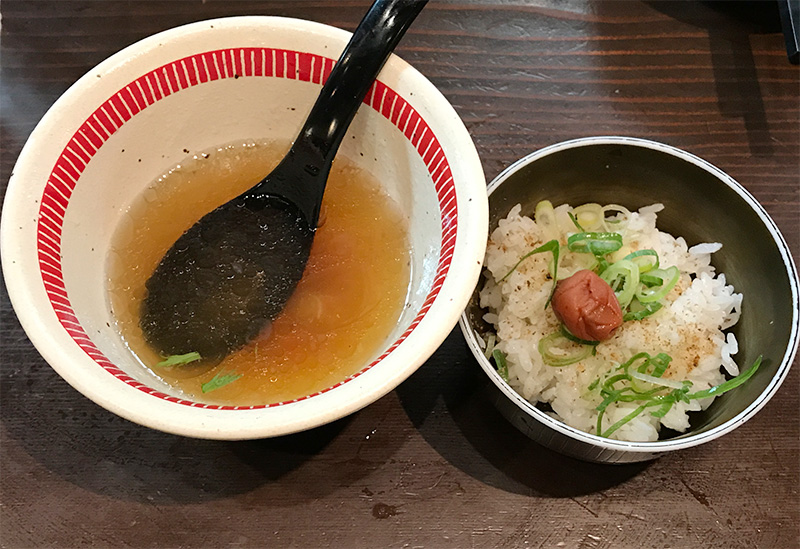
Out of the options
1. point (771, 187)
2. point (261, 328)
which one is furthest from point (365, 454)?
point (771, 187)

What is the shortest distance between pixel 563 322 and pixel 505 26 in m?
0.82

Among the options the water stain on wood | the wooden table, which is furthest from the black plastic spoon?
the water stain on wood

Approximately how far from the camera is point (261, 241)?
3.59 feet

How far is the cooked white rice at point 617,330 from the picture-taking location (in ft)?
3.51

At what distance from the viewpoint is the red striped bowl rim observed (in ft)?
2.75

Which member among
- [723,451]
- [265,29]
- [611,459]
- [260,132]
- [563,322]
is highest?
[265,29]

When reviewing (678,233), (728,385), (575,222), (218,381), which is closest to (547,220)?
(575,222)

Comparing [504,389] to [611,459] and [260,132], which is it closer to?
[611,459]

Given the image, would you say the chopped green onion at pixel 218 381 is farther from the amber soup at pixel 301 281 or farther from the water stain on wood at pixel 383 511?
the water stain on wood at pixel 383 511

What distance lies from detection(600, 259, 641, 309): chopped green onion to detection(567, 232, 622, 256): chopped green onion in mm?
33

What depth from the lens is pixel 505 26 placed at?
5.06 feet

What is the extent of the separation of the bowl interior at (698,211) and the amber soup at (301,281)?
0.18 metres

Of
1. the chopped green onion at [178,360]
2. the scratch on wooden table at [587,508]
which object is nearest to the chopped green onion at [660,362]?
the scratch on wooden table at [587,508]

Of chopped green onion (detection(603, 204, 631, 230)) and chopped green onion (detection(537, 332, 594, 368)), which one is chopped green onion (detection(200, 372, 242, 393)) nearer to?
chopped green onion (detection(537, 332, 594, 368))
